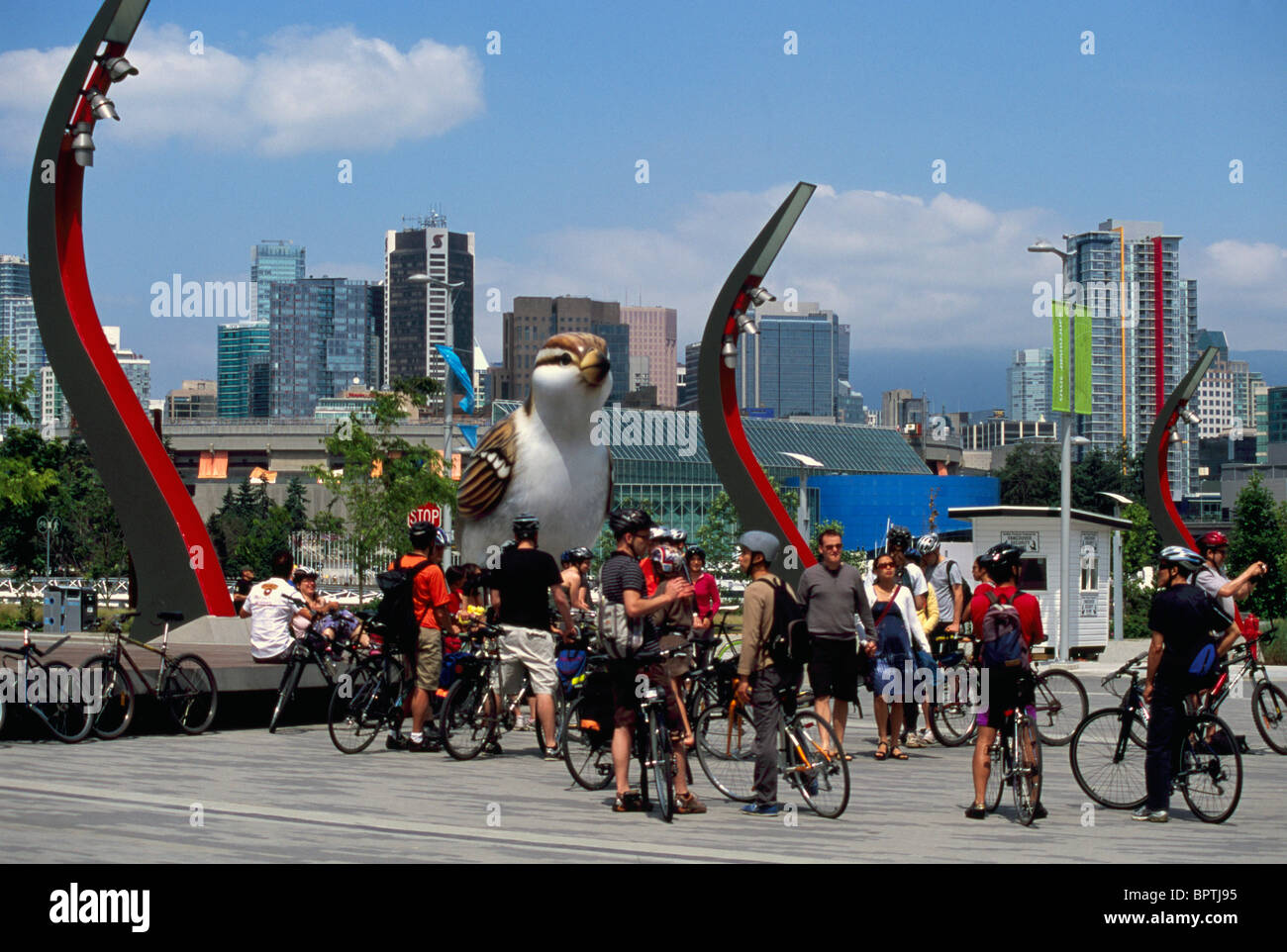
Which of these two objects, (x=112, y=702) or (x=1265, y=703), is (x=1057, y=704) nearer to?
(x=1265, y=703)

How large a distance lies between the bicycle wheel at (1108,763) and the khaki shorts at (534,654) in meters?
3.95

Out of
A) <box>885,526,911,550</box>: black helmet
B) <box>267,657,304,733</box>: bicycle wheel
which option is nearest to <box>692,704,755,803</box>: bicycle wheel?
<box>885,526,911,550</box>: black helmet

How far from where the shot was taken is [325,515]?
1540 inches

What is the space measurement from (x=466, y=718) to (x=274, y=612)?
282cm

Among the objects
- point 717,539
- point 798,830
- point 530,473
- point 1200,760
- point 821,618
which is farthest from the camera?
point 717,539

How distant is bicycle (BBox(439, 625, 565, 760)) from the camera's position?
12.1 metres

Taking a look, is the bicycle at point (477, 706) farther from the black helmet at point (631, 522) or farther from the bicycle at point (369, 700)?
the black helmet at point (631, 522)

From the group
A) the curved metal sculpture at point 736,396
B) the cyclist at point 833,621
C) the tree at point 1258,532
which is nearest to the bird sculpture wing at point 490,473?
the cyclist at point 833,621

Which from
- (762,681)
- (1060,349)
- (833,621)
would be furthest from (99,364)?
(1060,349)

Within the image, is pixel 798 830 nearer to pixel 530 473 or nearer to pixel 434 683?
pixel 434 683

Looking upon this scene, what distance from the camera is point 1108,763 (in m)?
10.3

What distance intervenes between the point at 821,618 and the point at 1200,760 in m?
3.07

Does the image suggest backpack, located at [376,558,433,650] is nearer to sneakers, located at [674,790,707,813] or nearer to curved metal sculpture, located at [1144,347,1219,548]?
sneakers, located at [674,790,707,813]
